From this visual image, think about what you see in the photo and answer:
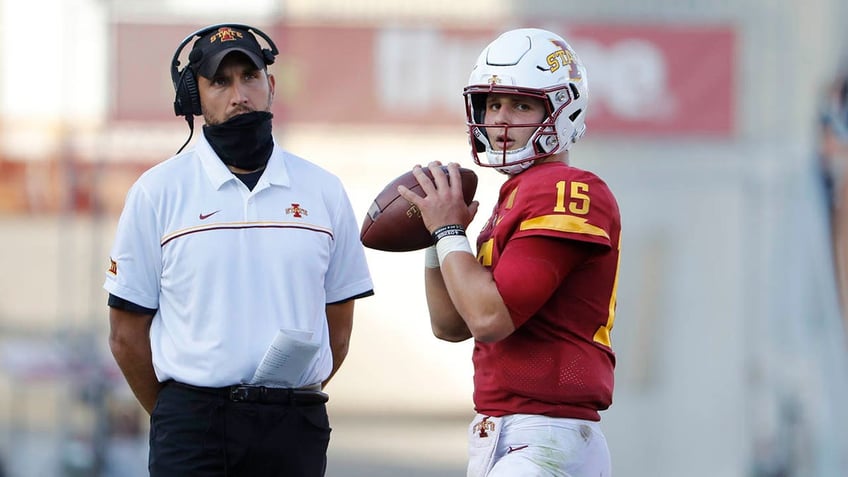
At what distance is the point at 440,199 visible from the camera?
3312 mm

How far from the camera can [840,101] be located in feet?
24.2

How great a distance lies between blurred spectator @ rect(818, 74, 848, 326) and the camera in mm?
7332

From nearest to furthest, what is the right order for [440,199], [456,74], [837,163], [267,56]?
1. [440,199]
2. [267,56]
3. [837,163]
4. [456,74]

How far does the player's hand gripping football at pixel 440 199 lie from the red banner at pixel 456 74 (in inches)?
165

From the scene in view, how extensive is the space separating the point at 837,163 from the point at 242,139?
470 cm

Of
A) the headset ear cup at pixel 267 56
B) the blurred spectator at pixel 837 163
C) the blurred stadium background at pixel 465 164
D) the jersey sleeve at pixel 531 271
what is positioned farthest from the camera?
the blurred stadium background at pixel 465 164

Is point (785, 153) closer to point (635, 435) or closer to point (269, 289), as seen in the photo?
point (635, 435)

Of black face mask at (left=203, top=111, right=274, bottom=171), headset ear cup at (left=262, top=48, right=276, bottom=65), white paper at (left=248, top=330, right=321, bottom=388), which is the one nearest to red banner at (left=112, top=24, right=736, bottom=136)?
headset ear cup at (left=262, top=48, right=276, bottom=65)

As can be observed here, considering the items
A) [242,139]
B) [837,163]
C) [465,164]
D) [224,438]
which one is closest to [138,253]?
[242,139]

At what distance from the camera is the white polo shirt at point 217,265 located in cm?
344

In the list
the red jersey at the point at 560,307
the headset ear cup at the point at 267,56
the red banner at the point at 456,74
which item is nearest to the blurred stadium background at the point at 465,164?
the red banner at the point at 456,74

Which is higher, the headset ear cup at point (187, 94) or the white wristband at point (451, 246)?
the headset ear cup at point (187, 94)

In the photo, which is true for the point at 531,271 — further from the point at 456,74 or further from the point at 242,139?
the point at 456,74

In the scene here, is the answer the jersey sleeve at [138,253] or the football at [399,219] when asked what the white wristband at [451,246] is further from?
the jersey sleeve at [138,253]
